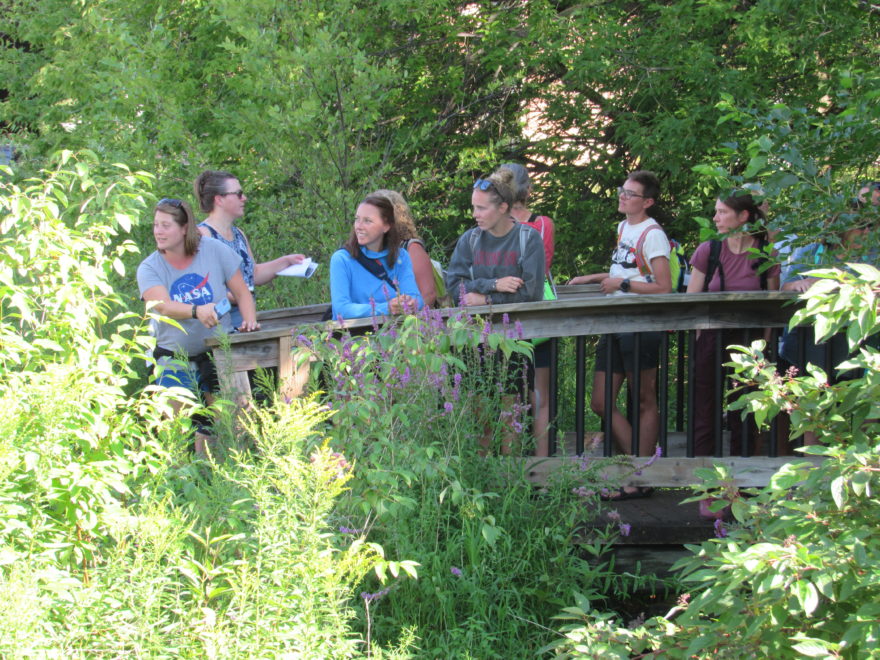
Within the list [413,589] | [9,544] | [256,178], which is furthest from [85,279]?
[256,178]

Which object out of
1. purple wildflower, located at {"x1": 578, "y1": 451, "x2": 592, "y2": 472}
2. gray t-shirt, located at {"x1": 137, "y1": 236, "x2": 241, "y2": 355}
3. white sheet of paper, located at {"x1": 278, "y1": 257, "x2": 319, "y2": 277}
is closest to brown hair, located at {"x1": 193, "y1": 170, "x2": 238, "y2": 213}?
gray t-shirt, located at {"x1": 137, "y1": 236, "x2": 241, "y2": 355}

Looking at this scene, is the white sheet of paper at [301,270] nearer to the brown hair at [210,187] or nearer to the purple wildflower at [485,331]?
the brown hair at [210,187]

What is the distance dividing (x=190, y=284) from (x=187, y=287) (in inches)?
0.9

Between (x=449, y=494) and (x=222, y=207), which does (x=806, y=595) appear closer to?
(x=449, y=494)

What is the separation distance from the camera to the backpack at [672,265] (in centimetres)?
590

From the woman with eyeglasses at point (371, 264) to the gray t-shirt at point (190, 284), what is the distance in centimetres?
69

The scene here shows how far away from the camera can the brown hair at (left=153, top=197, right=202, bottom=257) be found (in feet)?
17.9

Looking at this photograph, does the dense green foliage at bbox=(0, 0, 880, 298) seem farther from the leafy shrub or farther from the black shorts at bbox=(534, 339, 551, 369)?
the leafy shrub

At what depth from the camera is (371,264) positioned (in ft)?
18.2

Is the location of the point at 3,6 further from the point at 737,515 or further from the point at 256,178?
the point at 737,515

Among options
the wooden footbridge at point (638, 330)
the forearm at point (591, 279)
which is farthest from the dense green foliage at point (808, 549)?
the forearm at point (591, 279)

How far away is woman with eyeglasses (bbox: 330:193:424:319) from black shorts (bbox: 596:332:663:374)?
1106mm

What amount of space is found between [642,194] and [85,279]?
3514 mm

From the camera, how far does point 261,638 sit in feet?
8.55
